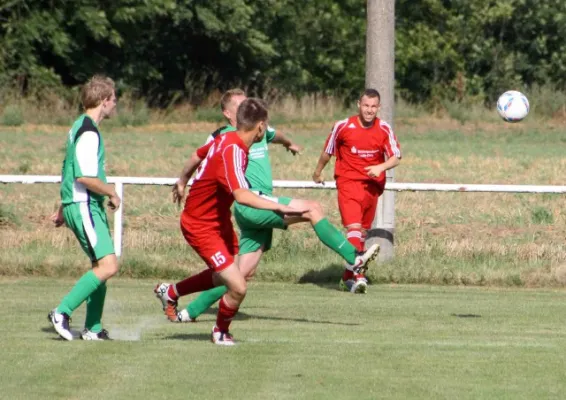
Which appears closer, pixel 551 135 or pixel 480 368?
pixel 480 368

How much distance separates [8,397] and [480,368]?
9.56 feet

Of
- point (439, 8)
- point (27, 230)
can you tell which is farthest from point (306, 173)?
point (439, 8)

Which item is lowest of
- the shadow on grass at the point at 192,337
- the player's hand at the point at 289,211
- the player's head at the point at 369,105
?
Answer: the shadow on grass at the point at 192,337

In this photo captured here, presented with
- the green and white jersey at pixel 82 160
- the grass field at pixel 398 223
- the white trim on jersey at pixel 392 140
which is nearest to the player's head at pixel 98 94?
the green and white jersey at pixel 82 160

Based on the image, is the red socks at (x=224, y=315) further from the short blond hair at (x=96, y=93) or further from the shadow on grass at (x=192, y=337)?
the short blond hair at (x=96, y=93)

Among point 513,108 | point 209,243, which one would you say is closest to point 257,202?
point 209,243

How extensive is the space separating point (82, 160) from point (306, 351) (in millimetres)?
2000

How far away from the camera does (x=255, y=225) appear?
10.6m

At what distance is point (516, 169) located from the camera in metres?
24.8

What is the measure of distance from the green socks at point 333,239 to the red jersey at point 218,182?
769 millimetres

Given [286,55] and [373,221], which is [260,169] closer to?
[373,221]

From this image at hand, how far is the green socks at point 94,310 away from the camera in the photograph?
962 cm

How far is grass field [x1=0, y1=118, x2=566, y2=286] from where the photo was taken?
14.4 metres

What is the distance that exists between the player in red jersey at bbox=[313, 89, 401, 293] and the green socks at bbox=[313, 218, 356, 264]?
304cm
